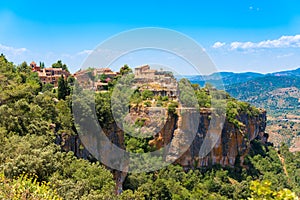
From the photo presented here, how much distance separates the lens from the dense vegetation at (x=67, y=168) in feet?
27.9

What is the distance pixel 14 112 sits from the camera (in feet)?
45.5

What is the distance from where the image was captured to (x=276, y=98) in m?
137

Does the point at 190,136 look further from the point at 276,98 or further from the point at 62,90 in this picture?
the point at 276,98

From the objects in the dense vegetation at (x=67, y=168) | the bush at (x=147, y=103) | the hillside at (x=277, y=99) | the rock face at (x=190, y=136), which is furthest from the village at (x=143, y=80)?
the hillside at (x=277, y=99)

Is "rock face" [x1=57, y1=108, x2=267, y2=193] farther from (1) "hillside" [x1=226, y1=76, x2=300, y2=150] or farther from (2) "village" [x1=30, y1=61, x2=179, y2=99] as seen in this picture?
(1) "hillside" [x1=226, y1=76, x2=300, y2=150]

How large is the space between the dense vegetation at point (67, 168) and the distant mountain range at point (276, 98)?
56.9 m

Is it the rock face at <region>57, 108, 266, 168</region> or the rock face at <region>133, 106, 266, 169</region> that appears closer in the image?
the rock face at <region>57, 108, 266, 168</region>

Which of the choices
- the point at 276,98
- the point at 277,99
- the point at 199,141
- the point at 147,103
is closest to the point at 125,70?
the point at 147,103

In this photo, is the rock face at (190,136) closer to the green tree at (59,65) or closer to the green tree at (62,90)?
the green tree at (62,90)

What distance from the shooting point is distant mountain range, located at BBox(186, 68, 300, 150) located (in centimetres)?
8603

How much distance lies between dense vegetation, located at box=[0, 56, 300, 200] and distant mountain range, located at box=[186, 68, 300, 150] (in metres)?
56.9

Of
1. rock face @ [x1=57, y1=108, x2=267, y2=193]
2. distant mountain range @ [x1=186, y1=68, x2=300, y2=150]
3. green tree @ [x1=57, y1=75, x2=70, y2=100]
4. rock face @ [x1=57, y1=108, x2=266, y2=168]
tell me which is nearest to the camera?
green tree @ [x1=57, y1=75, x2=70, y2=100]

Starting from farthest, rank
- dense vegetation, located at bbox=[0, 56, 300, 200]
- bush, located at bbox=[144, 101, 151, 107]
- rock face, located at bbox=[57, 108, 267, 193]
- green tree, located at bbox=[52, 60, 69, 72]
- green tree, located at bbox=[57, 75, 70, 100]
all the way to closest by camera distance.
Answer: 1. green tree, located at bbox=[52, 60, 69, 72]
2. bush, located at bbox=[144, 101, 151, 107]
3. rock face, located at bbox=[57, 108, 267, 193]
4. green tree, located at bbox=[57, 75, 70, 100]
5. dense vegetation, located at bbox=[0, 56, 300, 200]

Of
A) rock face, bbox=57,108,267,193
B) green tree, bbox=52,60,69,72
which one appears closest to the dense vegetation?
rock face, bbox=57,108,267,193
